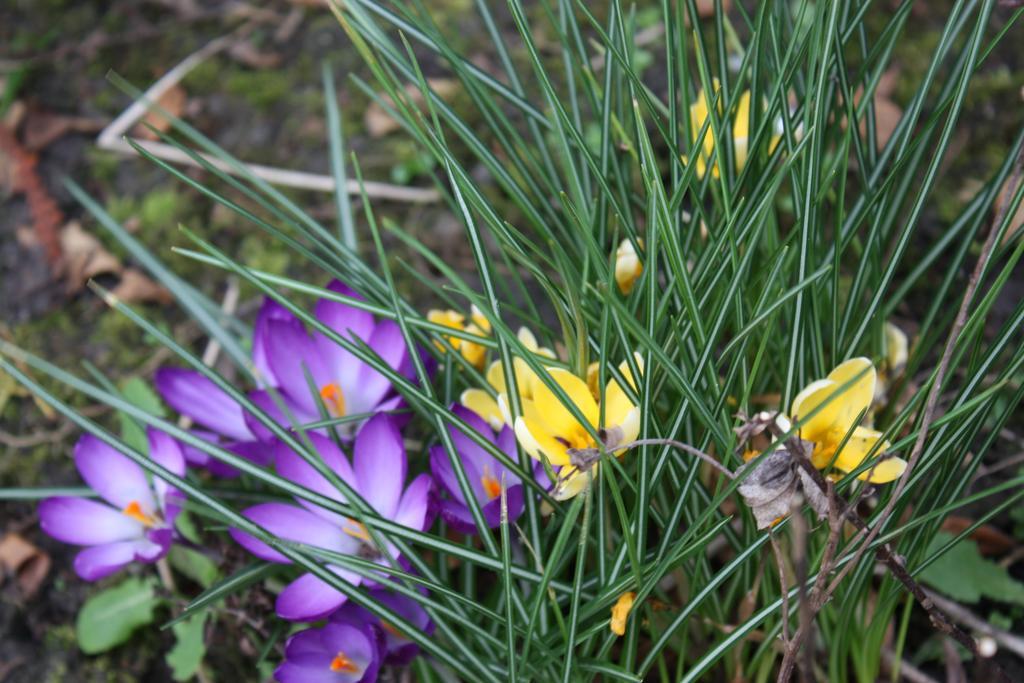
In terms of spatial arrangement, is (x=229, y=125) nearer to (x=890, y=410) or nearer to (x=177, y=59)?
(x=177, y=59)

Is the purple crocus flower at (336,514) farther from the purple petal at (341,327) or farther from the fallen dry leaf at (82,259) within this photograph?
the fallen dry leaf at (82,259)

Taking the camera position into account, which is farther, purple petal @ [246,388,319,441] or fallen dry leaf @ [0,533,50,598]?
fallen dry leaf @ [0,533,50,598]

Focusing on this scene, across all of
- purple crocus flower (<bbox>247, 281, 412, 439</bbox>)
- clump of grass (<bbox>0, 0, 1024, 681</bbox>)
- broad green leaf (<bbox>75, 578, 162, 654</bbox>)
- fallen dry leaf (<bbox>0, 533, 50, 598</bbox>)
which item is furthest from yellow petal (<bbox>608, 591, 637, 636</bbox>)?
fallen dry leaf (<bbox>0, 533, 50, 598</bbox>)

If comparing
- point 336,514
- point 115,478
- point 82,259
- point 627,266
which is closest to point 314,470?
point 336,514

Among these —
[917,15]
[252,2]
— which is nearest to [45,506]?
[252,2]

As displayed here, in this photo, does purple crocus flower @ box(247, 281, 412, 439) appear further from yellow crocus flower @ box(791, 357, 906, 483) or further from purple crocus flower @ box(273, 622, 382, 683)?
yellow crocus flower @ box(791, 357, 906, 483)

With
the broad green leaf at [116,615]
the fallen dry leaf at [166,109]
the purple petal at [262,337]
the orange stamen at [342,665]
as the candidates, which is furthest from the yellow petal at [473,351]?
the fallen dry leaf at [166,109]

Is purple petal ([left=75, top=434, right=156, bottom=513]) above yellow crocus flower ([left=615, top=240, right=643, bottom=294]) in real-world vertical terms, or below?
below

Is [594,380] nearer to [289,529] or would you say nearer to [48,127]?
[289,529]
